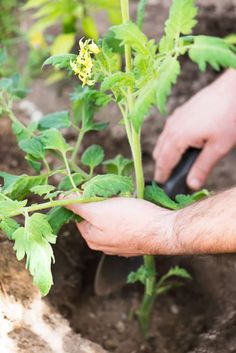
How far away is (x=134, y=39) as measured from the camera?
1.11 meters

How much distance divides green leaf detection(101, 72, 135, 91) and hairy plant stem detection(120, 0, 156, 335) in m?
0.05

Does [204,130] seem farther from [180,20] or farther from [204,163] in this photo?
Result: [180,20]

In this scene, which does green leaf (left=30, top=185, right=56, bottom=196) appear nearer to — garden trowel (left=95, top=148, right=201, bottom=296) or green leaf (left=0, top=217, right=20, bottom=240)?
green leaf (left=0, top=217, right=20, bottom=240)

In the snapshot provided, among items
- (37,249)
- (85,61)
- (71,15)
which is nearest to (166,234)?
(37,249)

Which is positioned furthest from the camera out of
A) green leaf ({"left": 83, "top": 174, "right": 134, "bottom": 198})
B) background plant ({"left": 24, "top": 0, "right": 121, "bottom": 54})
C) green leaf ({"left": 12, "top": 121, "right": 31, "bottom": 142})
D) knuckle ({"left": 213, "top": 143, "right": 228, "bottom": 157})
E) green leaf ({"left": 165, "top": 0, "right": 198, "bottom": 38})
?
background plant ({"left": 24, "top": 0, "right": 121, "bottom": 54})

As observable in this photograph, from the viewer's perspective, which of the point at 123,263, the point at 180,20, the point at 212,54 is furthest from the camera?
the point at 123,263

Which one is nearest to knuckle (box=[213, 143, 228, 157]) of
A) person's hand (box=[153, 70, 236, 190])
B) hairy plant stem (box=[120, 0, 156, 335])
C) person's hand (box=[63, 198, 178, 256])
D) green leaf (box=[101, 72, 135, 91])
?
person's hand (box=[153, 70, 236, 190])

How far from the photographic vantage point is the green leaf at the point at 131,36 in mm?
1095

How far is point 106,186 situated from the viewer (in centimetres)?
121

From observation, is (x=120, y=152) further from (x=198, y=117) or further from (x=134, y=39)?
(x=134, y=39)

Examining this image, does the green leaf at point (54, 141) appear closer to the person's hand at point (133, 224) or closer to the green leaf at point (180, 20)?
the person's hand at point (133, 224)

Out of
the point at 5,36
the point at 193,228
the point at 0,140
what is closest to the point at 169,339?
the point at 193,228

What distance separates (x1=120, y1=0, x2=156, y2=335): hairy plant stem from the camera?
1208 mm

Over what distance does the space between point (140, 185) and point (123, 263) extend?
0.38m
